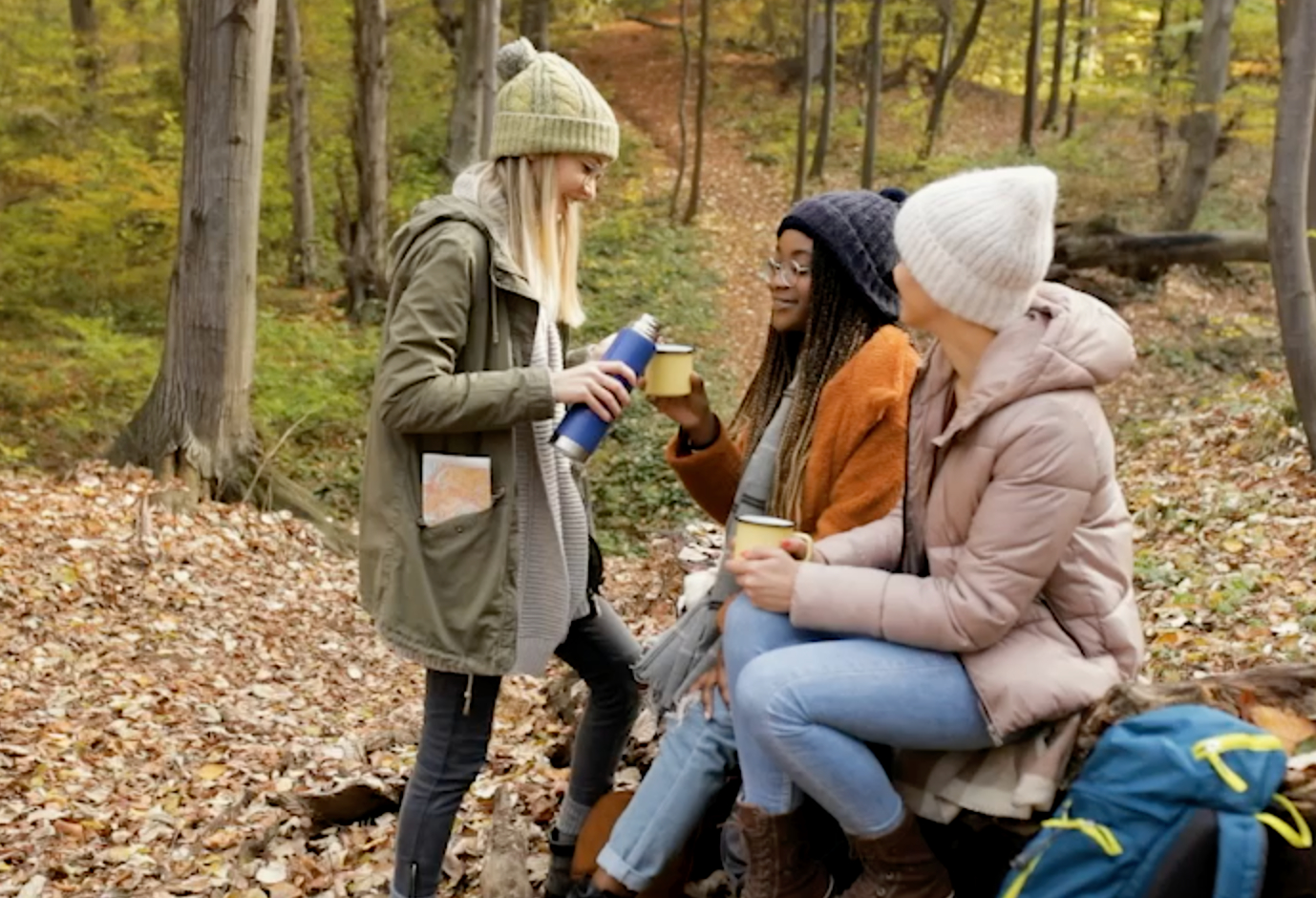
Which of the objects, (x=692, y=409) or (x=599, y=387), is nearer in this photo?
(x=599, y=387)

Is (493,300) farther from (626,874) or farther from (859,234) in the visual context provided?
(626,874)

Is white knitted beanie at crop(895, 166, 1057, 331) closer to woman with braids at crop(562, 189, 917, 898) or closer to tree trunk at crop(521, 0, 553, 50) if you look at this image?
woman with braids at crop(562, 189, 917, 898)

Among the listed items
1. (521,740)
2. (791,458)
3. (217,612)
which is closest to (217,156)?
(217,612)

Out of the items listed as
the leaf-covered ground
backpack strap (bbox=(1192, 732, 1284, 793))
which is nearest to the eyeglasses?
backpack strap (bbox=(1192, 732, 1284, 793))

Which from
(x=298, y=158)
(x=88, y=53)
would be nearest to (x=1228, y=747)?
(x=298, y=158)

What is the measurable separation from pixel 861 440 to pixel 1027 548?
61 centimetres

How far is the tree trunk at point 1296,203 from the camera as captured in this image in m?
6.51

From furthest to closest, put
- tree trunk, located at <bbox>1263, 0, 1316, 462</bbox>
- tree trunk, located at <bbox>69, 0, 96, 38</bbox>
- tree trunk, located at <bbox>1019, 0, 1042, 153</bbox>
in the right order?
tree trunk, located at <bbox>1019, 0, 1042, 153</bbox> → tree trunk, located at <bbox>69, 0, 96, 38</bbox> → tree trunk, located at <bbox>1263, 0, 1316, 462</bbox>

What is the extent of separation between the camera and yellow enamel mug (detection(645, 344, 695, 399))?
3148 millimetres

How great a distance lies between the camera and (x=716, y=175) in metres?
24.1

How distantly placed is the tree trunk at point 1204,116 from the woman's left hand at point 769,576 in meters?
15.4

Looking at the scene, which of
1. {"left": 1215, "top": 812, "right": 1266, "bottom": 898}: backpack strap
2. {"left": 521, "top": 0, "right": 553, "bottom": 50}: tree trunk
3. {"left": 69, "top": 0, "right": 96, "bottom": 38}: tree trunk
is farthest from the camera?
{"left": 521, "top": 0, "right": 553, "bottom": 50}: tree trunk

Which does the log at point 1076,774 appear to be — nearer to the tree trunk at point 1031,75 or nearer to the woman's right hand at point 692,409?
the woman's right hand at point 692,409

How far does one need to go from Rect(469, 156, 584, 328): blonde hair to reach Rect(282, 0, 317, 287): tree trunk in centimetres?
1417
